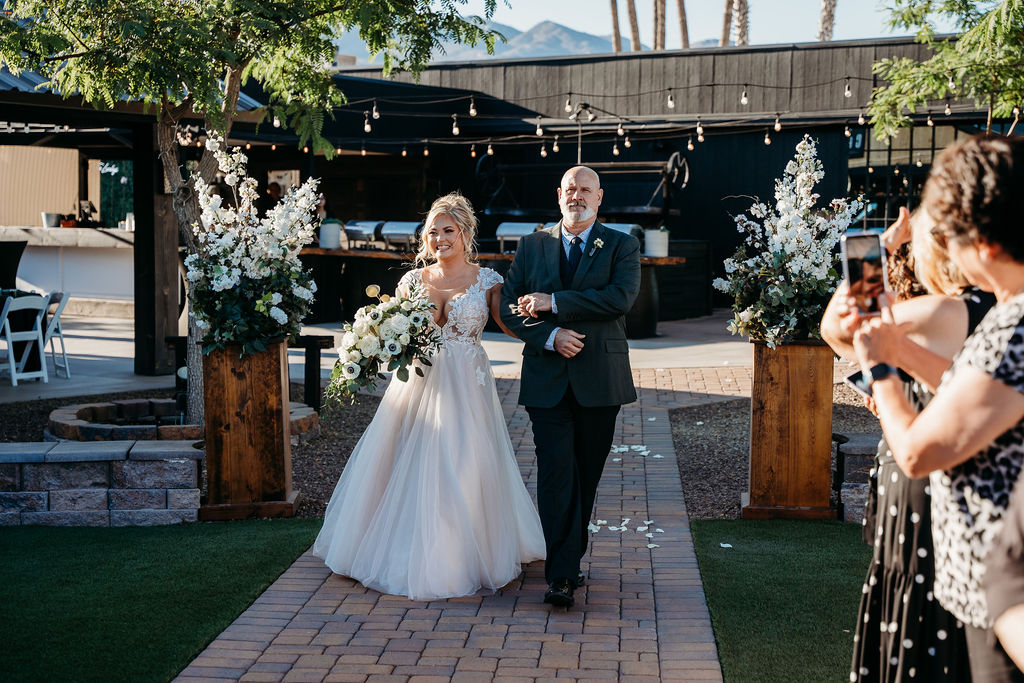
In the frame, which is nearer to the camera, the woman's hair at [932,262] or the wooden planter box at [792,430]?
the woman's hair at [932,262]

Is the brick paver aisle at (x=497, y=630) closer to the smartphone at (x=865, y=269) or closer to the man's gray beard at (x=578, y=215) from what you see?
the man's gray beard at (x=578, y=215)

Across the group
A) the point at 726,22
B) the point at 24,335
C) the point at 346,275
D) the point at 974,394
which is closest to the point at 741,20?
the point at 726,22

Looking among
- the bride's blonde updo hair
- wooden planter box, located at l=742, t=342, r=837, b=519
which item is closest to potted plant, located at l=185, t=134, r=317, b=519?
the bride's blonde updo hair

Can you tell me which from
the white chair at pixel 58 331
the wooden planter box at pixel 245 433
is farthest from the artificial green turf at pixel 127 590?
the white chair at pixel 58 331

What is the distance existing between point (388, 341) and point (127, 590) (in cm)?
159

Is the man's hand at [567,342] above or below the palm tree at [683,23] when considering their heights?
below

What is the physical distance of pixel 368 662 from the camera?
3920mm

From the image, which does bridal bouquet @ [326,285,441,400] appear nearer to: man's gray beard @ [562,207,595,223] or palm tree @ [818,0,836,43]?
man's gray beard @ [562,207,595,223]

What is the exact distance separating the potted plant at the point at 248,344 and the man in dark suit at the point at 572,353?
1.73m

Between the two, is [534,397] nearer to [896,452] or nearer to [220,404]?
[220,404]

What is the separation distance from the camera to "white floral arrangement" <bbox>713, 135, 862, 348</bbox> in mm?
5660

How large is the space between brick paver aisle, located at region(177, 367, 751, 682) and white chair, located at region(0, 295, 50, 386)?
6.13m

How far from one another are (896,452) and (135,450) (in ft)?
15.2

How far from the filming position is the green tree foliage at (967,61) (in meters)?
8.03
